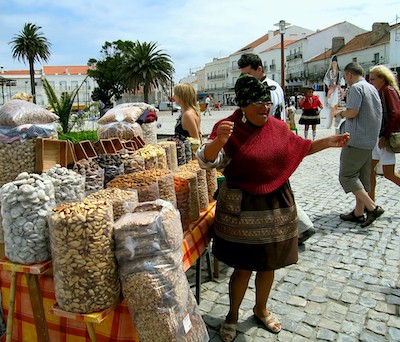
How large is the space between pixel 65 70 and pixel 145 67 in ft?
208

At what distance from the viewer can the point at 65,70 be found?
3868 inches

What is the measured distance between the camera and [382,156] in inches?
201

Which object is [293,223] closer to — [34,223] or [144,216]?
[144,216]

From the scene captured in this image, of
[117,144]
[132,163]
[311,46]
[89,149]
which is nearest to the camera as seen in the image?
[132,163]

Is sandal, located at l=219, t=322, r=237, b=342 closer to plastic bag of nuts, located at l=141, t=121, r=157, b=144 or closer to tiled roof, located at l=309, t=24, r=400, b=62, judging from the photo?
plastic bag of nuts, located at l=141, t=121, r=157, b=144

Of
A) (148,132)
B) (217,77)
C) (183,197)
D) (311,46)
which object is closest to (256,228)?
(183,197)

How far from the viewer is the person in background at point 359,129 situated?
4469mm

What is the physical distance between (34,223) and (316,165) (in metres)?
8.30

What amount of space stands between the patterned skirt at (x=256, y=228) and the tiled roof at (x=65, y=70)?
101m

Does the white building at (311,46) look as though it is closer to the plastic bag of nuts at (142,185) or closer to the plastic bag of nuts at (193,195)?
the plastic bag of nuts at (193,195)

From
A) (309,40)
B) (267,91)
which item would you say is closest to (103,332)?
(267,91)

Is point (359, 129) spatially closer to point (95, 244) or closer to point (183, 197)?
point (183, 197)

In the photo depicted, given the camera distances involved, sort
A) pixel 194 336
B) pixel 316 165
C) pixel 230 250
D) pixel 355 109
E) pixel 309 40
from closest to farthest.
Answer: pixel 194 336 → pixel 230 250 → pixel 355 109 → pixel 316 165 → pixel 309 40

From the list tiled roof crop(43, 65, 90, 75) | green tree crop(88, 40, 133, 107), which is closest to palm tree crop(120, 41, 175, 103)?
green tree crop(88, 40, 133, 107)
